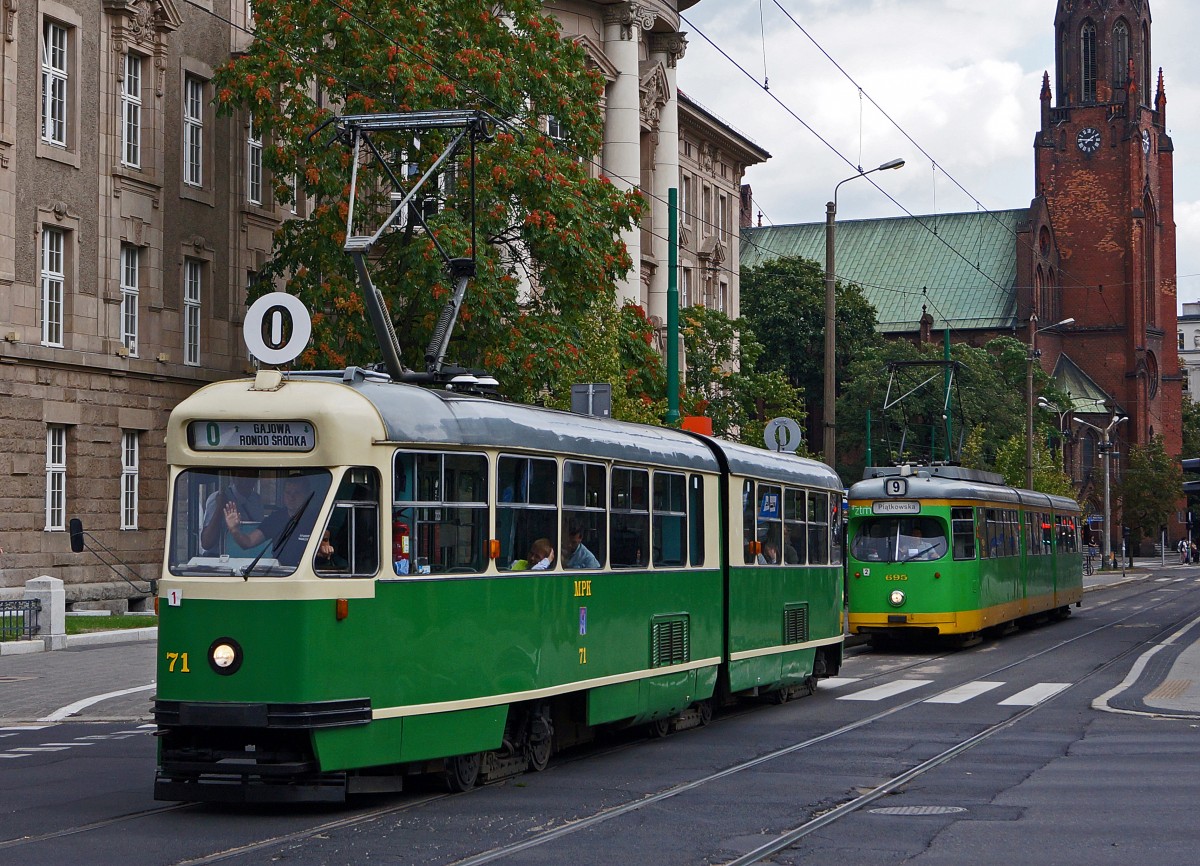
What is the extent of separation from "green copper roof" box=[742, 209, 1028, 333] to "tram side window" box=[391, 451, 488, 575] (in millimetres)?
92376

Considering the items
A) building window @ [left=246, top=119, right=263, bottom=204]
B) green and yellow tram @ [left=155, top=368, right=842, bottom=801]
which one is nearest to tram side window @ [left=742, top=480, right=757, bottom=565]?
green and yellow tram @ [left=155, top=368, right=842, bottom=801]

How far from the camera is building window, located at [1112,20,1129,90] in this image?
102m

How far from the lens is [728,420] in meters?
52.2

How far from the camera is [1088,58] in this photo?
102375 millimetres

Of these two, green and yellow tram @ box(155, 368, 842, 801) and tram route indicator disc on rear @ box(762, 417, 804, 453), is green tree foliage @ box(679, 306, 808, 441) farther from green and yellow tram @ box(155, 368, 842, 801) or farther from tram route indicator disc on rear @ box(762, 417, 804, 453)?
green and yellow tram @ box(155, 368, 842, 801)

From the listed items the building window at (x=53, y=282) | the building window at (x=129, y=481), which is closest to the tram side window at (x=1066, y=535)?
the building window at (x=129, y=481)

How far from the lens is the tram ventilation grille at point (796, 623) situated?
1864 cm

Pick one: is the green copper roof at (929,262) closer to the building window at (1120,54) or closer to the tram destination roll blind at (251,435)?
the building window at (1120,54)

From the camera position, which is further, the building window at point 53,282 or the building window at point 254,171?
the building window at point 254,171

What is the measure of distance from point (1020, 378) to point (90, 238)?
2567 inches

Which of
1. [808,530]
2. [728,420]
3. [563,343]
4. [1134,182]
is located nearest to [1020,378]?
[1134,182]

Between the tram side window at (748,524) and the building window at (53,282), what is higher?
the building window at (53,282)

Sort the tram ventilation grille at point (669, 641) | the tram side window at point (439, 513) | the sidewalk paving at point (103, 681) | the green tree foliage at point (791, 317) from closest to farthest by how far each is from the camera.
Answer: the tram side window at point (439, 513) → the tram ventilation grille at point (669, 641) → the sidewalk paving at point (103, 681) → the green tree foliage at point (791, 317)

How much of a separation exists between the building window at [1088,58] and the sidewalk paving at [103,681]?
78536mm
